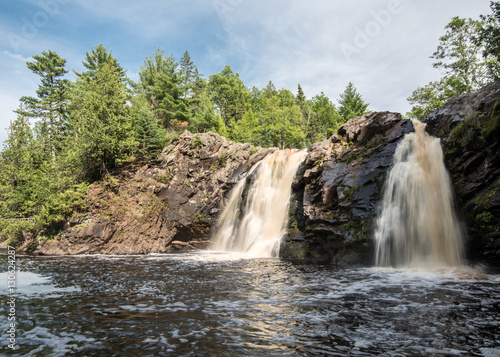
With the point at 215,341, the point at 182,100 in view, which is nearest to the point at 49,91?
the point at 182,100

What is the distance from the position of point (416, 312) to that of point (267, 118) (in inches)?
1527

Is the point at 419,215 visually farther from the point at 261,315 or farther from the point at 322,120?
the point at 322,120

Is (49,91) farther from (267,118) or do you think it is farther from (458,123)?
(458,123)

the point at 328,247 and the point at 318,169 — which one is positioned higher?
the point at 318,169

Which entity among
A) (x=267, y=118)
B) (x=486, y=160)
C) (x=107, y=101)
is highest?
(x=267, y=118)

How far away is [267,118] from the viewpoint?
42750mm

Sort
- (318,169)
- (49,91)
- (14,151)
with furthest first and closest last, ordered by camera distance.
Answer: (49,91)
(14,151)
(318,169)

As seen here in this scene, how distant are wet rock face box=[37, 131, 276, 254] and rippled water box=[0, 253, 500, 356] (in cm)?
1084

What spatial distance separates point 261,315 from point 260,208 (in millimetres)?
13270

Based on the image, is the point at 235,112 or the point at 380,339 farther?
the point at 235,112

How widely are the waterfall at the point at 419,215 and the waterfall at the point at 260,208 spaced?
6.16 meters

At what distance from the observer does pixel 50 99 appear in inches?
1341

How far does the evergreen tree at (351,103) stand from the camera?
47.4m

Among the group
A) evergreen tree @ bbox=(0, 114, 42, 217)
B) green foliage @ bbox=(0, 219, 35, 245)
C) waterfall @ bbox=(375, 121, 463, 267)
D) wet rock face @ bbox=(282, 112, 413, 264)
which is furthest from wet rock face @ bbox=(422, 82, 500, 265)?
evergreen tree @ bbox=(0, 114, 42, 217)
